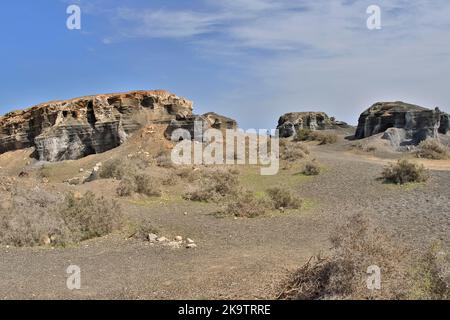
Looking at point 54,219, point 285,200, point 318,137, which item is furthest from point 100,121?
point 54,219

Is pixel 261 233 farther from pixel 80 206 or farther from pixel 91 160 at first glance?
pixel 91 160

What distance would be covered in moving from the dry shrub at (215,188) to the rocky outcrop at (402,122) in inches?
667

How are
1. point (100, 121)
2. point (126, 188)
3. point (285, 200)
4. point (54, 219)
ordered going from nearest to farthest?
1. point (54, 219)
2. point (285, 200)
3. point (126, 188)
4. point (100, 121)

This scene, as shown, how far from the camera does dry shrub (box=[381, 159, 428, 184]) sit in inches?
611

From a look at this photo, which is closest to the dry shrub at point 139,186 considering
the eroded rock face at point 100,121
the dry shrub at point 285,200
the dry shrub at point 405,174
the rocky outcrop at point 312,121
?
the dry shrub at point 285,200

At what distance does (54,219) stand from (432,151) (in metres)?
20.1

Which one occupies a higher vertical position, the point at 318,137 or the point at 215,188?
the point at 318,137

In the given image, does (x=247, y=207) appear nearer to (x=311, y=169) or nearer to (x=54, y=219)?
(x=54, y=219)

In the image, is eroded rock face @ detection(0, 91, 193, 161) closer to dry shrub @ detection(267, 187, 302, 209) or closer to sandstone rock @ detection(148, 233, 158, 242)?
dry shrub @ detection(267, 187, 302, 209)

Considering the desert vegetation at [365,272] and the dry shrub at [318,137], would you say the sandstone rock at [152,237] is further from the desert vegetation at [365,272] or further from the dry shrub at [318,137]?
the dry shrub at [318,137]

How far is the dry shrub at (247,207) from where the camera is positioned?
39.2 feet

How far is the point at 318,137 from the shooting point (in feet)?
123
